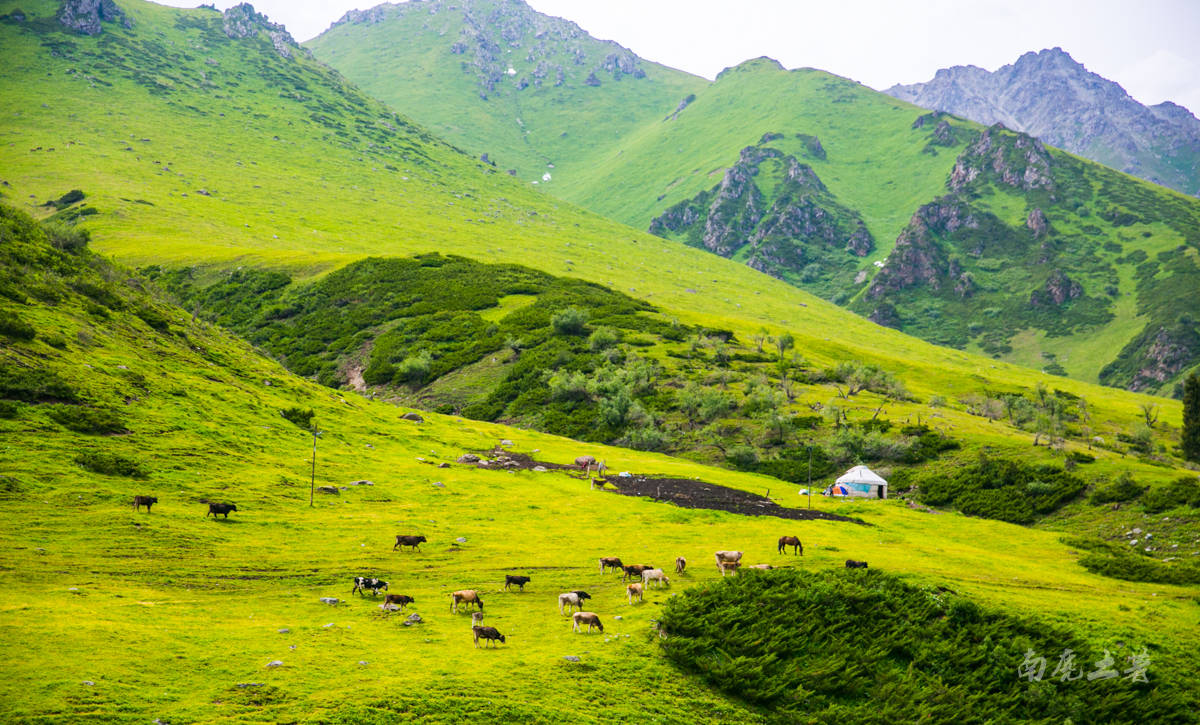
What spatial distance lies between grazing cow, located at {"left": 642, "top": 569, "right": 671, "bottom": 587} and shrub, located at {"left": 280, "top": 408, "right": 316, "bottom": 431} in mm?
37981

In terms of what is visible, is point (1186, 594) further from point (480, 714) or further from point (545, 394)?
point (545, 394)

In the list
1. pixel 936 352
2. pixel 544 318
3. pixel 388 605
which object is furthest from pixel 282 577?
pixel 936 352

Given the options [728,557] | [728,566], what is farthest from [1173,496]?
[728,566]

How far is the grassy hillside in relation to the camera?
20.9m

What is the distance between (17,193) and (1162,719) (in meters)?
206

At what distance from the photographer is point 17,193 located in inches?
6014

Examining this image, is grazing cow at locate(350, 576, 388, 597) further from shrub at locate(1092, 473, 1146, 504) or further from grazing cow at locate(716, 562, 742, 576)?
shrub at locate(1092, 473, 1146, 504)

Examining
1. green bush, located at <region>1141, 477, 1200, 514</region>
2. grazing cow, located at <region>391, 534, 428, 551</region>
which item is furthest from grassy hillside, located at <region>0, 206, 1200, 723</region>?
green bush, located at <region>1141, 477, 1200, 514</region>

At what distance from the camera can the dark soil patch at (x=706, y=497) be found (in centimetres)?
5609

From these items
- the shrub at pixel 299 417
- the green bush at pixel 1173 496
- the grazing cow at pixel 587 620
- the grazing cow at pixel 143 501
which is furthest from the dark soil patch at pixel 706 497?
the grazing cow at pixel 143 501

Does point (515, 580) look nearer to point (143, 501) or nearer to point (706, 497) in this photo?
point (143, 501)

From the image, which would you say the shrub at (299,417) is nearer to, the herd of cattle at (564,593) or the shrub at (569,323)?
the herd of cattle at (564,593)

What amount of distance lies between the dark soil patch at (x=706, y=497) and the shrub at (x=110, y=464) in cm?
3519

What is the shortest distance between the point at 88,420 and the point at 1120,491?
8217 cm
